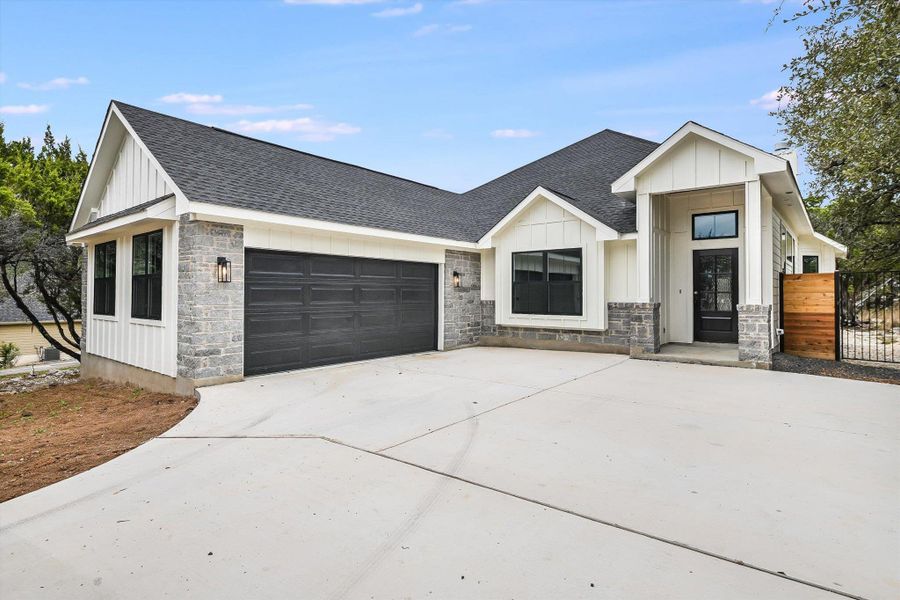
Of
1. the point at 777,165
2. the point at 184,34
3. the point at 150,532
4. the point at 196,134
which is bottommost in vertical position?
the point at 150,532

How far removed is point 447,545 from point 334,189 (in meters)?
8.74

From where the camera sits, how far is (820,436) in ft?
14.3

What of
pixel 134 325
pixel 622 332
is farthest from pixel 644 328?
pixel 134 325

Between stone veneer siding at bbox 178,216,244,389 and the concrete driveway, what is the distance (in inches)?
54.4

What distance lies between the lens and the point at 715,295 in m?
10.4

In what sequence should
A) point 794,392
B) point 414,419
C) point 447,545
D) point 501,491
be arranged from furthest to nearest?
point 794,392
point 414,419
point 501,491
point 447,545

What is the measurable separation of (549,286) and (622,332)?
1941 millimetres

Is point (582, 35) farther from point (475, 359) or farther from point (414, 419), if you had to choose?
point (414, 419)

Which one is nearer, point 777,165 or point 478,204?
point 777,165

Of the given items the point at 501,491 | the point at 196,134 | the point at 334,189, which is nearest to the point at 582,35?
the point at 334,189

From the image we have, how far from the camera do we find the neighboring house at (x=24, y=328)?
70.7 ft

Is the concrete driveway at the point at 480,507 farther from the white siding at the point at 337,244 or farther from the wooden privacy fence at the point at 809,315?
the wooden privacy fence at the point at 809,315

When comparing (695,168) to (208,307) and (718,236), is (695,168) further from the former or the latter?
(208,307)

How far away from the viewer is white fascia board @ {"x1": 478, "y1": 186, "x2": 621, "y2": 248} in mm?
9637
